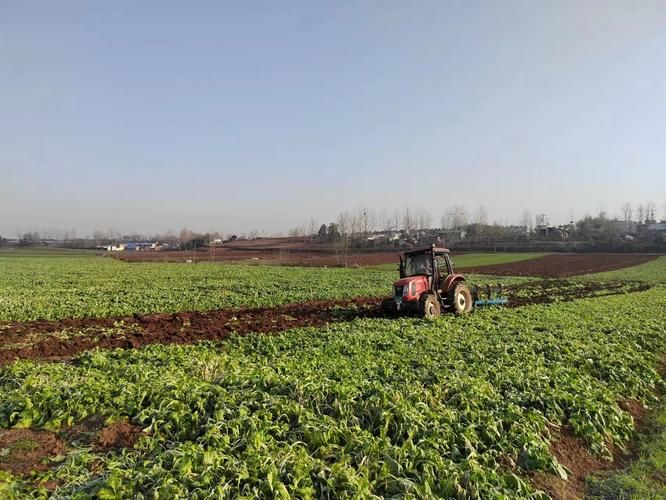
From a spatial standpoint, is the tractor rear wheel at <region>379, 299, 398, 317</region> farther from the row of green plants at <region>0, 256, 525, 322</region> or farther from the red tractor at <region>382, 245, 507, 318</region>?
the row of green plants at <region>0, 256, 525, 322</region>

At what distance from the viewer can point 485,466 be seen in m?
5.16

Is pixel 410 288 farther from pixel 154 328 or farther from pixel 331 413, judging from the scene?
pixel 331 413

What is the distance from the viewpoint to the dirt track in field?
1257 centimetres

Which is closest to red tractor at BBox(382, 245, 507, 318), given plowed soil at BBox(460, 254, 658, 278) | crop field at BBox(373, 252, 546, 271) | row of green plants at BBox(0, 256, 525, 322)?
row of green plants at BBox(0, 256, 525, 322)

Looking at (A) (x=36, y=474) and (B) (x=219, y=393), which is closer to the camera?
(A) (x=36, y=474)

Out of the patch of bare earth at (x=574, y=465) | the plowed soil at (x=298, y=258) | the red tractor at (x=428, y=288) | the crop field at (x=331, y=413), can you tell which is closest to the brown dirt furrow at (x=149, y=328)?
the crop field at (x=331, y=413)

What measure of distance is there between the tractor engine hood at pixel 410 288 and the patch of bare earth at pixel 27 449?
11624mm

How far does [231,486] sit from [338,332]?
894 centimetres

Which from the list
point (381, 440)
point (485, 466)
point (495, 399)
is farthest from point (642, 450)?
point (381, 440)

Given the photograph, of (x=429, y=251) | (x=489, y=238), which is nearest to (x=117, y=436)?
(x=429, y=251)

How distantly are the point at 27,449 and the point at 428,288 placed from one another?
13.3 metres

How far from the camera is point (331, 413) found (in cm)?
626

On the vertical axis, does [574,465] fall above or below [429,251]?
below

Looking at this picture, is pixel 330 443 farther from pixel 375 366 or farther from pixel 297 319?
pixel 297 319
